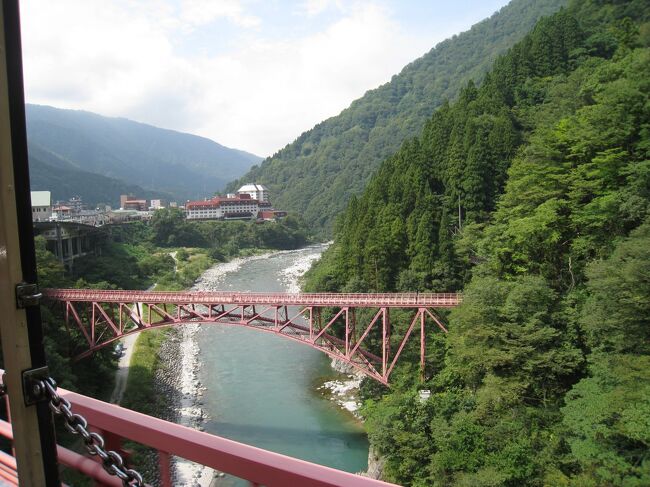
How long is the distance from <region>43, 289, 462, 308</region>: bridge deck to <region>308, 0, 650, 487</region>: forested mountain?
1511 millimetres

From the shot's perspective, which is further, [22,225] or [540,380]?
[540,380]

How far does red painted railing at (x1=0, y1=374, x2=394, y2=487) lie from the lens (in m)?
1.30

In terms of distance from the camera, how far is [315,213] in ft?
264

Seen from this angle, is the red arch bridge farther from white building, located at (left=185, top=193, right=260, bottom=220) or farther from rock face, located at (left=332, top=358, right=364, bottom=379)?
white building, located at (left=185, top=193, right=260, bottom=220)

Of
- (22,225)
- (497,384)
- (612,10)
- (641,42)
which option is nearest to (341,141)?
(612,10)

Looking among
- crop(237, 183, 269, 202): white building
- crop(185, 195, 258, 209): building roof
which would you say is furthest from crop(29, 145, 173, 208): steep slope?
crop(237, 183, 269, 202): white building

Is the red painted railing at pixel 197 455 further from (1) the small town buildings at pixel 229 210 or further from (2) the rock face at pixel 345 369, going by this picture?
(1) the small town buildings at pixel 229 210

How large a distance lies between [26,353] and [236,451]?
27.5 inches

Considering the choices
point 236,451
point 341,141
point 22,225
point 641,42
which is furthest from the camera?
point 341,141

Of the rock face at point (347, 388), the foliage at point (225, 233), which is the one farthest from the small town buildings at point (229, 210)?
the rock face at point (347, 388)

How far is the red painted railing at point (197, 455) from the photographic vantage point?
1302 mm

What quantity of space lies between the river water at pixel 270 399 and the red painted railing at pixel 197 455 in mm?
12210

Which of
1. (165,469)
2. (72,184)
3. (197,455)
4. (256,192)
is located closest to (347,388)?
(165,469)

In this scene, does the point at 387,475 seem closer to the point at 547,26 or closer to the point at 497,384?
the point at 497,384
